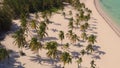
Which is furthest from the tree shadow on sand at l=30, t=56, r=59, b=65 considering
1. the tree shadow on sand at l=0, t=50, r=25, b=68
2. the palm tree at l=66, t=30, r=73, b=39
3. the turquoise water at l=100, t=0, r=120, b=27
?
the turquoise water at l=100, t=0, r=120, b=27

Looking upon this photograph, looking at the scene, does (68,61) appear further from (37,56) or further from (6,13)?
(6,13)

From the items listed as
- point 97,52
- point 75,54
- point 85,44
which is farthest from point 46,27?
point 97,52

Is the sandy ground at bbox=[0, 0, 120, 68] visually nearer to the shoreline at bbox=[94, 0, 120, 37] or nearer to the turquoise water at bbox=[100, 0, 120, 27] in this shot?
the shoreline at bbox=[94, 0, 120, 37]

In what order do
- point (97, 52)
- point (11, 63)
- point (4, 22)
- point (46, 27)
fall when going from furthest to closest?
point (46, 27), point (4, 22), point (97, 52), point (11, 63)

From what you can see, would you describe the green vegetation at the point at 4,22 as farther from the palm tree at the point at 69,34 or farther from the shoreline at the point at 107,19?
the shoreline at the point at 107,19

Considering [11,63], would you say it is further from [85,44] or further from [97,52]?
[97,52]

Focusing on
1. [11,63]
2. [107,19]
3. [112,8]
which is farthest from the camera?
[112,8]
